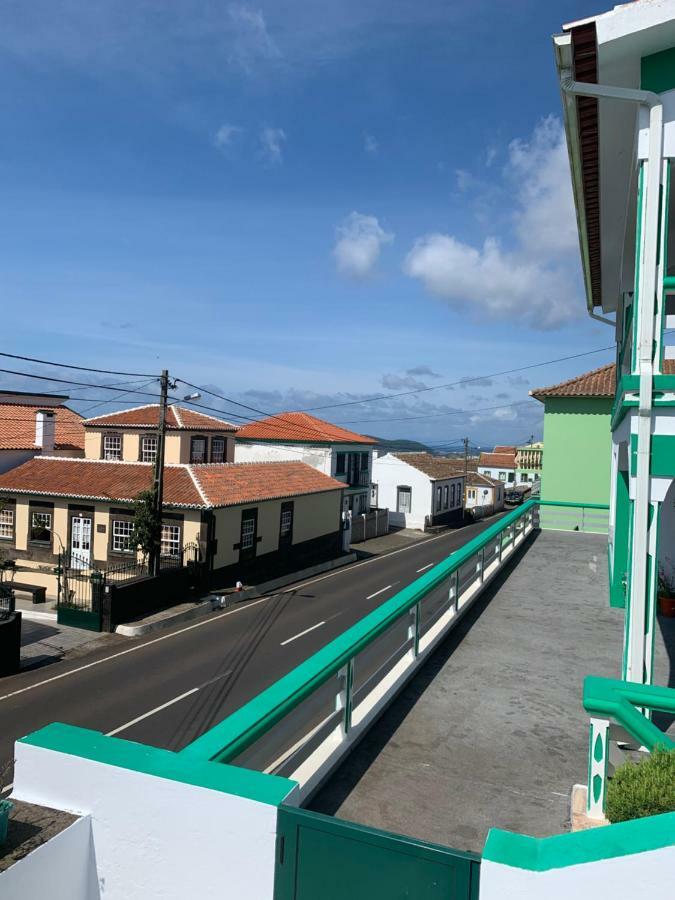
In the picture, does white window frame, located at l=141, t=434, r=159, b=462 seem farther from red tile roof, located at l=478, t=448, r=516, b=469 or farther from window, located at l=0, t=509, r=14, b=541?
red tile roof, located at l=478, t=448, r=516, b=469

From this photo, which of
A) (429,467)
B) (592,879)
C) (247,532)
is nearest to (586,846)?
(592,879)

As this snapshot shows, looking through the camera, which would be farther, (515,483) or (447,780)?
(515,483)

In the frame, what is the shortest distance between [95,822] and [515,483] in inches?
4134

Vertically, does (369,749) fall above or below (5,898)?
below

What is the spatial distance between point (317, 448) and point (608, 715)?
48.3 metres

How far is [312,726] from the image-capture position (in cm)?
473

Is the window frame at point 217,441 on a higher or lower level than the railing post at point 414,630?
higher

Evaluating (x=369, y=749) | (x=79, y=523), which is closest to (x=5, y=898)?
(x=369, y=749)

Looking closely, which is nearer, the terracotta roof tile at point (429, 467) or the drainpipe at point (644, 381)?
the drainpipe at point (644, 381)

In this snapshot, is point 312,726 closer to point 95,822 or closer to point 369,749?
point 369,749

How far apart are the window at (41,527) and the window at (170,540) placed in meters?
5.79

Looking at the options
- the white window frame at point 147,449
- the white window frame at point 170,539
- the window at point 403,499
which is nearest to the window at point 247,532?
the white window frame at point 170,539

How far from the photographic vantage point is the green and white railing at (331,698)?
3.56m

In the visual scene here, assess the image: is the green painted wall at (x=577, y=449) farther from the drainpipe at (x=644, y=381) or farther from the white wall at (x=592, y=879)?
the white wall at (x=592, y=879)
